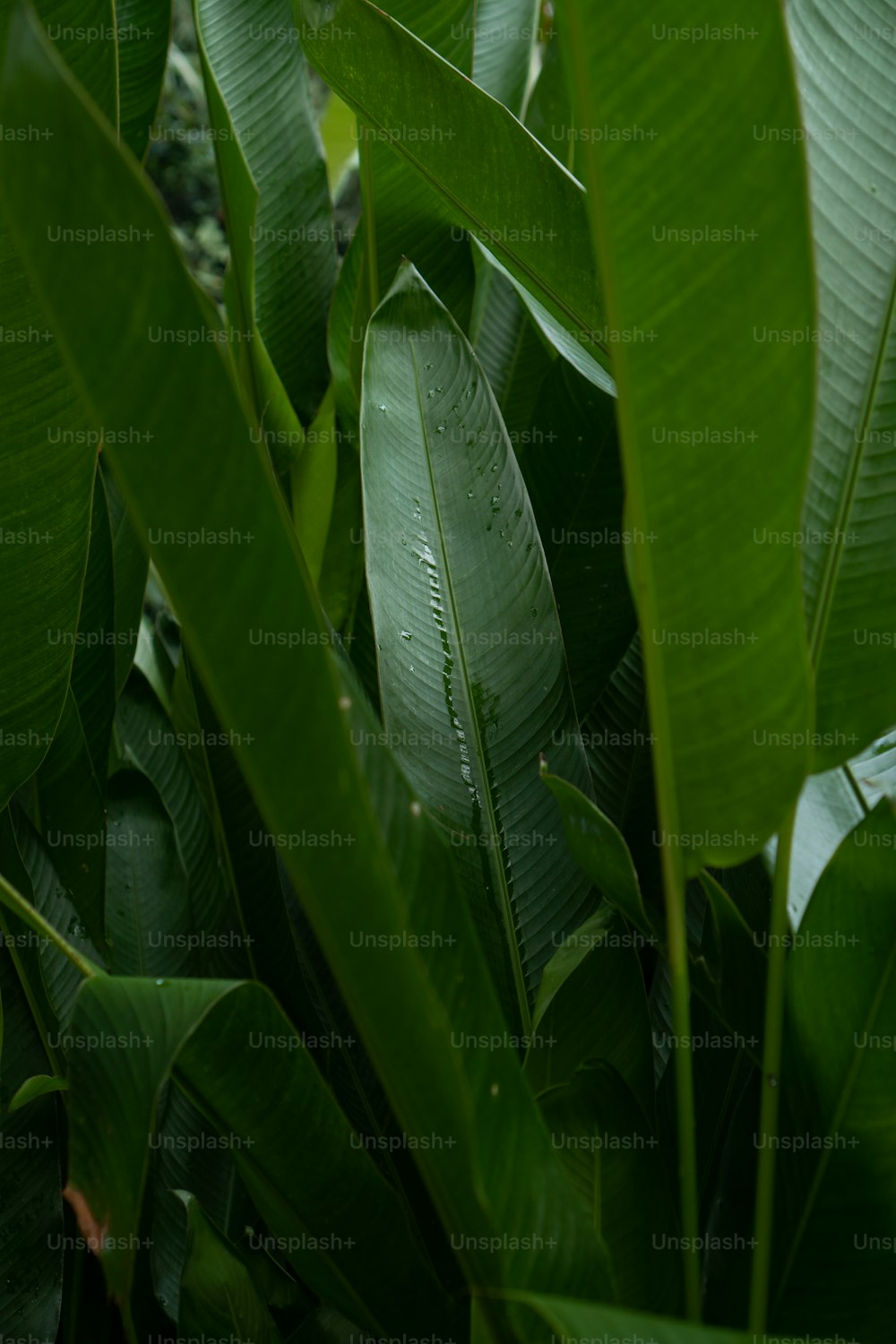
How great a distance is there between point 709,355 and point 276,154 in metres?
0.56

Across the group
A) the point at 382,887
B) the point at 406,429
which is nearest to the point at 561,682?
the point at 406,429

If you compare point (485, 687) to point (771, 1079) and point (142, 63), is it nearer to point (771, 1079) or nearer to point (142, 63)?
point (771, 1079)

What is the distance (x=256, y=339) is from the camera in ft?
2.13

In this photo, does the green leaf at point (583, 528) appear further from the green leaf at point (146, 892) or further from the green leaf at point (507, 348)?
the green leaf at point (146, 892)

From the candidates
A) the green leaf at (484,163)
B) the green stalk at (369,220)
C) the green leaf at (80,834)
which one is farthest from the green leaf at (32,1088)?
the green stalk at (369,220)

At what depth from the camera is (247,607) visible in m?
0.27

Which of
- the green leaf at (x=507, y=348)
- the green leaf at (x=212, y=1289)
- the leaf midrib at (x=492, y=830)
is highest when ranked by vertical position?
the green leaf at (x=507, y=348)

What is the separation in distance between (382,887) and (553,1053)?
8.9 inches

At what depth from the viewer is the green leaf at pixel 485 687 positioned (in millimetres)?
512

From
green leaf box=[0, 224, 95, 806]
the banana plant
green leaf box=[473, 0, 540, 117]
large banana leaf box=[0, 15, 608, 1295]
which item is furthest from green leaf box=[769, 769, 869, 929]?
green leaf box=[473, 0, 540, 117]

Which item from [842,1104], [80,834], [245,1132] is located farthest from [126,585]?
[842,1104]

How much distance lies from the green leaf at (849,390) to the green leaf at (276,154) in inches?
15.2

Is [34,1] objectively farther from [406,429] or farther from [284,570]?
[284,570]

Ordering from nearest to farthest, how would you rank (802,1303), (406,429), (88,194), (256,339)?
(88,194) < (802,1303) < (406,429) < (256,339)
